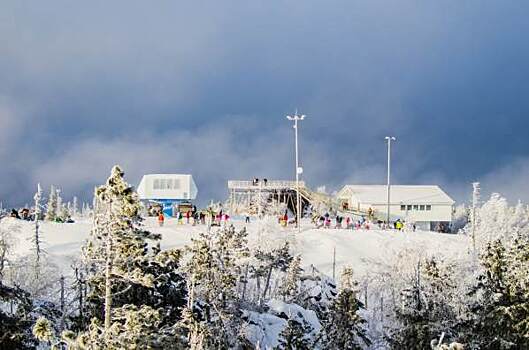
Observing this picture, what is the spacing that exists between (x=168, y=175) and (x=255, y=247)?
27000 millimetres

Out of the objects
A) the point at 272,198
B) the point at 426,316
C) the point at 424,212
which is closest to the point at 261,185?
the point at 272,198

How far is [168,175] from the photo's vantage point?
74.8m

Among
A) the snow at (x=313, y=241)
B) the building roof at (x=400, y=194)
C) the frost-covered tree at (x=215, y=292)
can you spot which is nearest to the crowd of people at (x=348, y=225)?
the snow at (x=313, y=241)

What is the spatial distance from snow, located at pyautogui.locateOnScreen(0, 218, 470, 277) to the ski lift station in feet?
31.1

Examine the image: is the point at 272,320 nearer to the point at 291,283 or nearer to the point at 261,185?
the point at 291,283

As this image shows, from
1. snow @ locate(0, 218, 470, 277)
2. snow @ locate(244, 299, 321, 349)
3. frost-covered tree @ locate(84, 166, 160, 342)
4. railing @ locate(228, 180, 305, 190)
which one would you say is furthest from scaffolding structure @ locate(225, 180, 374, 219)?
frost-covered tree @ locate(84, 166, 160, 342)

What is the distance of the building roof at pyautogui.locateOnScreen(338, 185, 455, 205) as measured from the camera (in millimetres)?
86500

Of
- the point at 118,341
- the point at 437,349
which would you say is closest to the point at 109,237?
the point at 118,341

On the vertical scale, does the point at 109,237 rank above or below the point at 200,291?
above

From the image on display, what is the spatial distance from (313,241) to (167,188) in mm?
21297

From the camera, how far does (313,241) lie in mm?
60000

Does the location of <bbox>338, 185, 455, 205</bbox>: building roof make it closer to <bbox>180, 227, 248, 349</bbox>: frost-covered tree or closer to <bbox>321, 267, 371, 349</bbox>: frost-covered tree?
<bbox>180, 227, 248, 349</bbox>: frost-covered tree

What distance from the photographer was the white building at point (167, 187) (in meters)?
74.2

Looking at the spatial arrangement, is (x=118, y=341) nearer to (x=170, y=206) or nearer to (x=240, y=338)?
(x=240, y=338)
